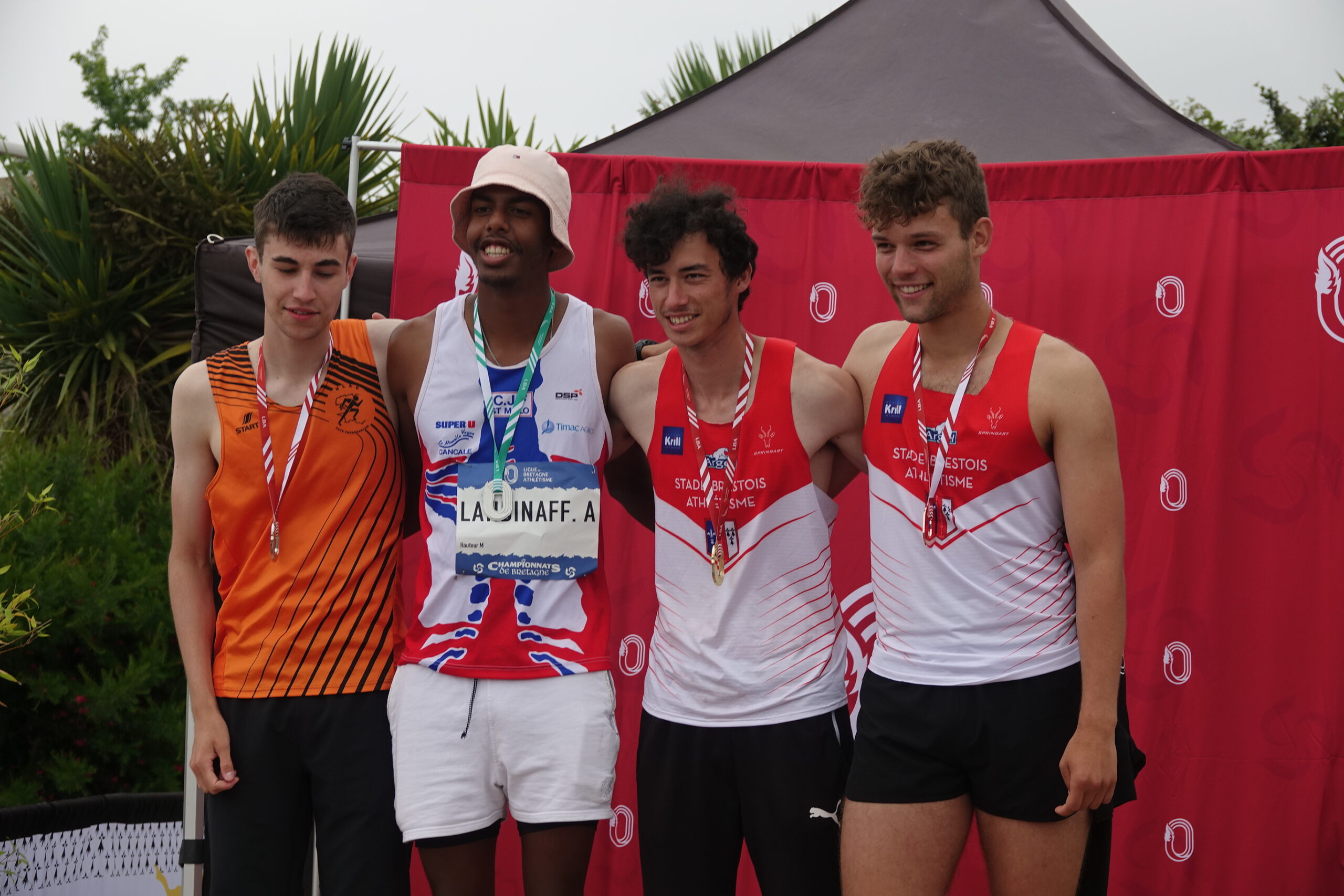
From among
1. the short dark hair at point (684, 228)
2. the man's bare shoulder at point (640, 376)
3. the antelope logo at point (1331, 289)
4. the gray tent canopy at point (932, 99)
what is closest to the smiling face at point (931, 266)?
the short dark hair at point (684, 228)

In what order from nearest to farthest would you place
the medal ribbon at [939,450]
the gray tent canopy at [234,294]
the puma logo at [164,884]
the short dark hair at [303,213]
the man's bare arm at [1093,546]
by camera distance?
the man's bare arm at [1093,546]
the medal ribbon at [939,450]
the short dark hair at [303,213]
the gray tent canopy at [234,294]
the puma logo at [164,884]

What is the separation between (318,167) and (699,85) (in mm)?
5634

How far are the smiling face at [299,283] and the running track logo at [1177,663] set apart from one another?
9.18ft

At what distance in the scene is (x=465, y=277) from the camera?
149 inches

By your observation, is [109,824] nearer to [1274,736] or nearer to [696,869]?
[696,869]

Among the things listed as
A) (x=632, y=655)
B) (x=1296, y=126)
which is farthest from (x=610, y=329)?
(x=1296, y=126)

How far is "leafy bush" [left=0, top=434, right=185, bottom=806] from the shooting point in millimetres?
4996

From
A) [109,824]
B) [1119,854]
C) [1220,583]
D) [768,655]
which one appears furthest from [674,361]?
[109,824]

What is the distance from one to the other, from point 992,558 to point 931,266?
25.0 inches

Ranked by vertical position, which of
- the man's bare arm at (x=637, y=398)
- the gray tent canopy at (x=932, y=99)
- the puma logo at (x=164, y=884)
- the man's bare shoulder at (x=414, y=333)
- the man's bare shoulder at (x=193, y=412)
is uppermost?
the gray tent canopy at (x=932, y=99)

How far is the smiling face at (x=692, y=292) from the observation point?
2.66 m

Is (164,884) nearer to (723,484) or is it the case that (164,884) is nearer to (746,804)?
(746,804)

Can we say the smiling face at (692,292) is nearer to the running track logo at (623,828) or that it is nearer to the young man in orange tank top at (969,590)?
the young man in orange tank top at (969,590)

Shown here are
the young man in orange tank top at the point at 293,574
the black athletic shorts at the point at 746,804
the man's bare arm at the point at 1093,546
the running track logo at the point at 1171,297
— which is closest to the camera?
the man's bare arm at the point at 1093,546
